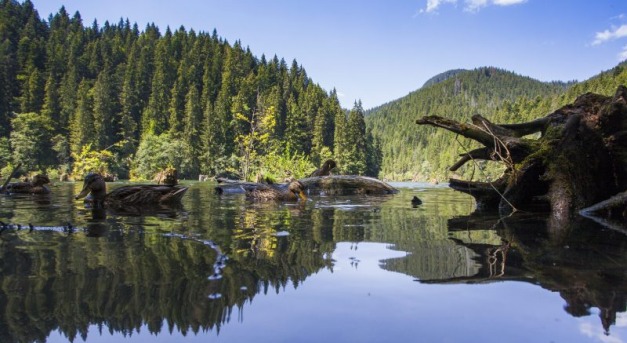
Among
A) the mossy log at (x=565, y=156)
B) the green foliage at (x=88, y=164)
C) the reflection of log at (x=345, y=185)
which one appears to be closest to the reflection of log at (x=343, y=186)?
the reflection of log at (x=345, y=185)

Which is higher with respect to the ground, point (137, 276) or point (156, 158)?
point (156, 158)

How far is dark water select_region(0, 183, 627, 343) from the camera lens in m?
1.76

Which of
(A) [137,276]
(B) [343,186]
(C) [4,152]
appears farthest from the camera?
(C) [4,152]

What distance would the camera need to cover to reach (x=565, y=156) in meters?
7.10

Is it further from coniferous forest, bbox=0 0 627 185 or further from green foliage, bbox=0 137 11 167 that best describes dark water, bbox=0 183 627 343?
green foliage, bbox=0 137 11 167

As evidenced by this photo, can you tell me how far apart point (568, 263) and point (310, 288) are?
1887 mm

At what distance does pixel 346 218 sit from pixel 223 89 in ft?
322

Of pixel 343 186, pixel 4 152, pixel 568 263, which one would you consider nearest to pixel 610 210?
pixel 568 263

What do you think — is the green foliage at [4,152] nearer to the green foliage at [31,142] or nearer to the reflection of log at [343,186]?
the green foliage at [31,142]

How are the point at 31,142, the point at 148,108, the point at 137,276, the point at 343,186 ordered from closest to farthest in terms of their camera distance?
the point at 137,276 < the point at 343,186 < the point at 31,142 < the point at 148,108

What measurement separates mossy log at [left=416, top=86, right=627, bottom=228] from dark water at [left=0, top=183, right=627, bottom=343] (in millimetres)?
3123

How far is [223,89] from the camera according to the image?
100062 mm

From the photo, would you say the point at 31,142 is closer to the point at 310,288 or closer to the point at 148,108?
the point at 148,108

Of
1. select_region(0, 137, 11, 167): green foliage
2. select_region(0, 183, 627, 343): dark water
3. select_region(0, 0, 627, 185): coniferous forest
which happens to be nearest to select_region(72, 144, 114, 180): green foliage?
select_region(0, 0, 627, 185): coniferous forest
